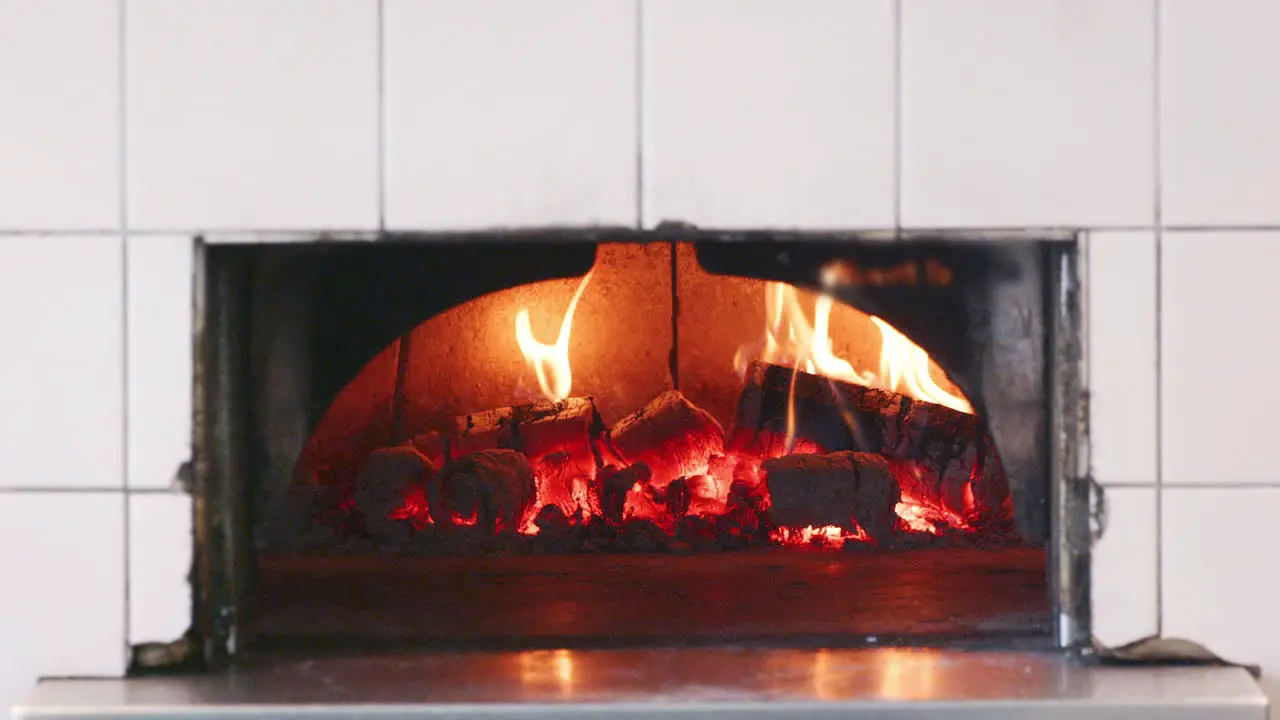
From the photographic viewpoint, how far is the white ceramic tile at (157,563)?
1373 millimetres

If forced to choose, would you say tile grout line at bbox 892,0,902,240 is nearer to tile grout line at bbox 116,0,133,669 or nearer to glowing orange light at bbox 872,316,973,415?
glowing orange light at bbox 872,316,973,415

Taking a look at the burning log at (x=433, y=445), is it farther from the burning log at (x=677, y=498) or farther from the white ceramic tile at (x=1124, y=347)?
the white ceramic tile at (x=1124, y=347)

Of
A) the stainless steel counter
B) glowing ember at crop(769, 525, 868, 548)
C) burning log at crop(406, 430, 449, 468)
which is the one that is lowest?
the stainless steel counter

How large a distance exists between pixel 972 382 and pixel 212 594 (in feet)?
2.94

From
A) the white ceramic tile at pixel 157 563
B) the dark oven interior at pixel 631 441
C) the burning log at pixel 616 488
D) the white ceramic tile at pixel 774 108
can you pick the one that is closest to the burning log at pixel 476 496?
the dark oven interior at pixel 631 441

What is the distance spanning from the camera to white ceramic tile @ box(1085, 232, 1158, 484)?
1.35 m

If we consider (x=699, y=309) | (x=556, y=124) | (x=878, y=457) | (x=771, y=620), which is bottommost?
(x=771, y=620)

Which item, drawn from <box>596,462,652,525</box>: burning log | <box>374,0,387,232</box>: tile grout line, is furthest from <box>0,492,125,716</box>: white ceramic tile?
<box>596,462,652,525</box>: burning log

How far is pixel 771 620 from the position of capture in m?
1.46

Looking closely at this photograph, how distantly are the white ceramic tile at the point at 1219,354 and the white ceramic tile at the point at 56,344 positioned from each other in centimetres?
113

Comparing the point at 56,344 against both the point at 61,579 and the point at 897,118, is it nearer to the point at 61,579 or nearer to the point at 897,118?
the point at 61,579

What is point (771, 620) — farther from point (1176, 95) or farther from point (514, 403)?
point (1176, 95)

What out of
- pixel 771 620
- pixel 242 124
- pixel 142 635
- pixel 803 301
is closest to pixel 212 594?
pixel 142 635

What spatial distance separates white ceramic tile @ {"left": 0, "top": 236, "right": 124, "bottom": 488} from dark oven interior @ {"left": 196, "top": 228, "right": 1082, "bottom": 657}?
0.33 feet
